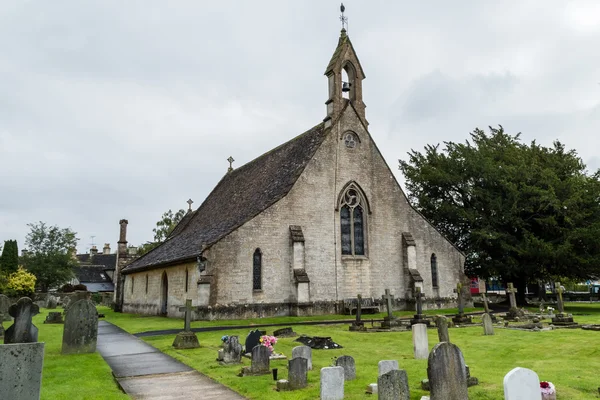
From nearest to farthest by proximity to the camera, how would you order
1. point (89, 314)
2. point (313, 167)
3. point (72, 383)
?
1. point (72, 383)
2. point (89, 314)
3. point (313, 167)

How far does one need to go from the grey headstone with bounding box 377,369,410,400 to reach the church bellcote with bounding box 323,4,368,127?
24.9m

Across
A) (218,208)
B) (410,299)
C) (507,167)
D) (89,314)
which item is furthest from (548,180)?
(89,314)

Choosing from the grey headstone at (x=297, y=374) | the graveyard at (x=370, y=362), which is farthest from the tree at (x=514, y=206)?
the grey headstone at (x=297, y=374)

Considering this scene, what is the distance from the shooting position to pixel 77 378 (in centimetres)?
981

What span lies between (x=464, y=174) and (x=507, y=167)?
12.1 ft

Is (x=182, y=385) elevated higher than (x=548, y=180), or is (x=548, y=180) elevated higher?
(x=548, y=180)

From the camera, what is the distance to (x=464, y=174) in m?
39.2

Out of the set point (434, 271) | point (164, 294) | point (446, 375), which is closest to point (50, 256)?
point (164, 294)

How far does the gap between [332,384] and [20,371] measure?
4912mm

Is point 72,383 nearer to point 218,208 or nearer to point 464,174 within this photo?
point 218,208

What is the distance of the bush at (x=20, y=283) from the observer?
136 ft

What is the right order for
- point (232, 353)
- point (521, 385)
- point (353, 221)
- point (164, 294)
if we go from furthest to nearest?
point (164, 294)
point (353, 221)
point (232, 353)
point (521, 385)

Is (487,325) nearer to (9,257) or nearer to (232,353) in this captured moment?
(232,353)

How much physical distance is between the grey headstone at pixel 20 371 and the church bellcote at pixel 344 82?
87.2ft
